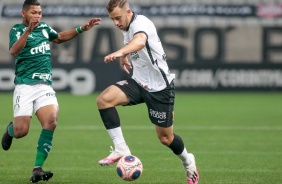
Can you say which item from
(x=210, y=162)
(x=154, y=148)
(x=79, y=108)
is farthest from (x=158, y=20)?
(x=210, y=162)

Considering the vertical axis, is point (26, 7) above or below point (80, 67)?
above

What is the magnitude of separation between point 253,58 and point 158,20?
3.34 m

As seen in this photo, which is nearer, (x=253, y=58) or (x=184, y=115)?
(x=184, y=115)

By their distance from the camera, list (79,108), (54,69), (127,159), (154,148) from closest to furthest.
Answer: (127,159) → (154,148) → (79,108) → (54,69)

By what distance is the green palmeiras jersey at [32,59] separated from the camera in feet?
31.5

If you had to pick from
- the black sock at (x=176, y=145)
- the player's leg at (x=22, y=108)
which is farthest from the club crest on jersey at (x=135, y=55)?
the player's leg at (x=22, y=108)

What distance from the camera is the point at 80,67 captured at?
79.8 ft

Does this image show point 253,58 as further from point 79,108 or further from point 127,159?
point 127,159

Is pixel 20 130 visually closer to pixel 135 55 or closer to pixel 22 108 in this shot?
pixel 22 108

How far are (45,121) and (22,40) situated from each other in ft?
3.38

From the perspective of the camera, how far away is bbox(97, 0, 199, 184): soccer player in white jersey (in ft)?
29.9

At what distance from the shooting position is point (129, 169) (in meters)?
8.73

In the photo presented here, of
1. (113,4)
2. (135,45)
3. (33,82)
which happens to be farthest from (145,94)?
(33,82)

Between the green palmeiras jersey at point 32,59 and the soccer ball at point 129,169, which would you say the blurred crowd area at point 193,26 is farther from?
the soccer ball at point 129,169
